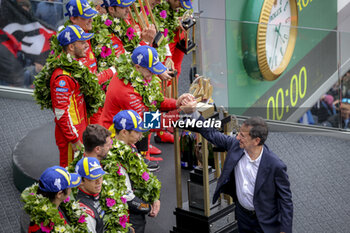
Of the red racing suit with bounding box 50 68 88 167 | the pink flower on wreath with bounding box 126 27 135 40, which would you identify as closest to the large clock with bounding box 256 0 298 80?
the pink flower on wreath with bounding box 126 27 135 40

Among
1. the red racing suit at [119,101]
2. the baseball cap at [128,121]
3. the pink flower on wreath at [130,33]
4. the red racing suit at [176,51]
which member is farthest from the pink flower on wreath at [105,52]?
the baseball cap at [128,121]

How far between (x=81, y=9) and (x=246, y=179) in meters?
2.66

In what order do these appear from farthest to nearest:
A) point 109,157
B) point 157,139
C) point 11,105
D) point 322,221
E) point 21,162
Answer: point 11,105
point 157,139
point 21,162
point 322,221
point 109,157

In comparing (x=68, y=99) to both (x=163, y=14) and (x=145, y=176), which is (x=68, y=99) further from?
(x=163, y=14)

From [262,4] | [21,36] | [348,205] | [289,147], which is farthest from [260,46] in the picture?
[21,36]

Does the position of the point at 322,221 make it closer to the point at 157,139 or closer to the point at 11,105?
→ the point at 157,139

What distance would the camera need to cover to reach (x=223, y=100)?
9188 mm

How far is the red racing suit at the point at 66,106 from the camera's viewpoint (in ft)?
20.7

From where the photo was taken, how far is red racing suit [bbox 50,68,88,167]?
249 inches

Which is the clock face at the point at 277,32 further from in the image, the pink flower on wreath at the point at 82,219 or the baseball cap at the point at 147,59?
the pink flower on wreath at the point at 82,219

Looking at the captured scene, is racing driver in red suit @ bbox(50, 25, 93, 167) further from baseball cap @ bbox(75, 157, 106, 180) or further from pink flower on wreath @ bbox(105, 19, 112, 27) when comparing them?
baseball cap @ bbox(75, 157, 106, 180)

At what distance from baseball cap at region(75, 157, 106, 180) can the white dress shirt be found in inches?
48.0

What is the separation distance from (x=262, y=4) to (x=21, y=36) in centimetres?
357

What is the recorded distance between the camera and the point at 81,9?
6996 millimetres
